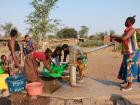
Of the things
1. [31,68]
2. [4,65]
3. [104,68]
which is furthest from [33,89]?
[104,68]

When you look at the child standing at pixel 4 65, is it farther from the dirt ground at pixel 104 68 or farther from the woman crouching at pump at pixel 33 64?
the dirt ground at pixel 104 68

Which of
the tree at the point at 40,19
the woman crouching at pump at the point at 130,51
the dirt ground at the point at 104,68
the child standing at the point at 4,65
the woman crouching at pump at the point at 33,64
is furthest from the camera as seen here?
the tree at the point at 40,19

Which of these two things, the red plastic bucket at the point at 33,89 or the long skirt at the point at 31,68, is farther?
the long skirt at the point at 31,68

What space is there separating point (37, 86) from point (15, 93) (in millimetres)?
750

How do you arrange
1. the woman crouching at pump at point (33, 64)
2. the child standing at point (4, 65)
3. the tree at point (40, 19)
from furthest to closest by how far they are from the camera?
the tree at point (40, 19), the child standing at point (4, 65), the woman crouching at pump at point (33, 64)

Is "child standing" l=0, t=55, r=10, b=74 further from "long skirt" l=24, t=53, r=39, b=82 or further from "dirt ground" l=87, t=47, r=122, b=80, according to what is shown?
"dirt ground" l=87, t=47, r=122, b=80

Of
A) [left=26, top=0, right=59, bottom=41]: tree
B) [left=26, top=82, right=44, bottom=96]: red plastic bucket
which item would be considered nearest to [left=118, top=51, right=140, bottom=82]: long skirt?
[left=26, top=82, right=44, bottom=96]: red plastic bucket

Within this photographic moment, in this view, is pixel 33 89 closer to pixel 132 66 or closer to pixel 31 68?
pixel 31 68

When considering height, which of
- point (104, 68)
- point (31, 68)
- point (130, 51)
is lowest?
point (104, 68)

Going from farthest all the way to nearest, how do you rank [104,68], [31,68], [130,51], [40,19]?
[40,19] → [104,68] → [31,68] → [130,51]

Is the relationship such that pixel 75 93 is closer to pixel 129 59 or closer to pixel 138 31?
pixel 129 59

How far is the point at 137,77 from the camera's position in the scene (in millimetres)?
6922

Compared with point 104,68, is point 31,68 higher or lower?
higher

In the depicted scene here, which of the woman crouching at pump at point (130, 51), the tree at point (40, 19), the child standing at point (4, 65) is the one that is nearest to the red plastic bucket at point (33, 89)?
the woman crouching at pump at point (130, 51)
